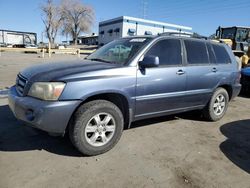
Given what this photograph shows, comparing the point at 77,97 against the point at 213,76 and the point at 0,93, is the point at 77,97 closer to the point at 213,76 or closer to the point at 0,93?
the point at 213,76

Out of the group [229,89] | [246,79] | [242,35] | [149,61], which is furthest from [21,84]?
[242,35]

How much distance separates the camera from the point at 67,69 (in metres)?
3.55

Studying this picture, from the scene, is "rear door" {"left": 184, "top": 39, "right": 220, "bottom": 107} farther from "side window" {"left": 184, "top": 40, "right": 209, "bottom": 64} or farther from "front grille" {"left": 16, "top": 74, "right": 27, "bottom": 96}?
"front grille" {"left": 16, "top": 74, "right": 27, "bottom": 96}

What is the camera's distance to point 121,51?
4379 millimetres

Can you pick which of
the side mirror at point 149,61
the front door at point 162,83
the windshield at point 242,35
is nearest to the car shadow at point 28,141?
the front door at point 162,83

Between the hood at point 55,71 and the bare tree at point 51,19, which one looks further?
the bare tree at point 51,19

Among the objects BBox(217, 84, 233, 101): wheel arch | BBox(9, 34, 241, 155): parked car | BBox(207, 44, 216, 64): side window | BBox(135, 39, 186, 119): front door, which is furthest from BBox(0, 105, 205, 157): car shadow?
BBox(217, 84, 233, 101): wheel arch

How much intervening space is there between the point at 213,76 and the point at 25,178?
13.1 feet

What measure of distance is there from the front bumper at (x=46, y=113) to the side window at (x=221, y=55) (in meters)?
3.50

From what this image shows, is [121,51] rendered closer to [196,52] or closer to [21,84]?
[196,52]

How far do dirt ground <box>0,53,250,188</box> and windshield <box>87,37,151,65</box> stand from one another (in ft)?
4.51

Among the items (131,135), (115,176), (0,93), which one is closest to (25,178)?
(115,176)

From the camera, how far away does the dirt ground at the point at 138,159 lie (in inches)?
117

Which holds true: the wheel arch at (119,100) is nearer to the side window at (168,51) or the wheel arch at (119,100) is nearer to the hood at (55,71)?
the hood at (55,71)
